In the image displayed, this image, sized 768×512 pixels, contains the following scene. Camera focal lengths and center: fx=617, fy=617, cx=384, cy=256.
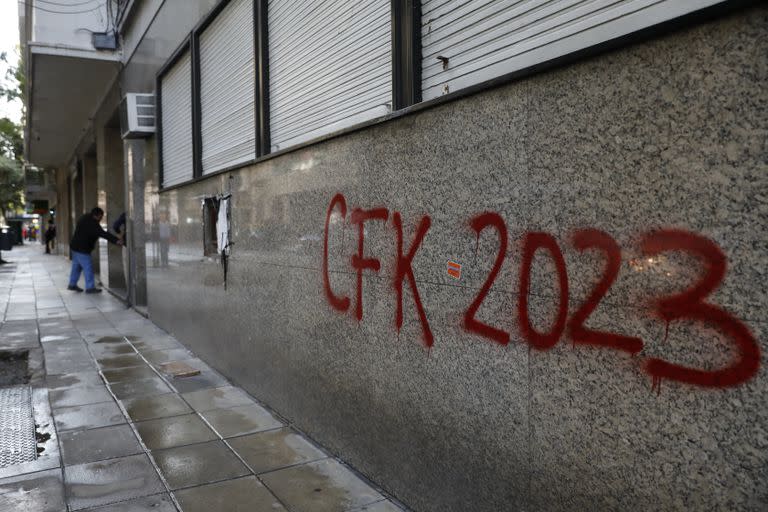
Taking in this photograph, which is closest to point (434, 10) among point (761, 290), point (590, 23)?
point (590, 23)

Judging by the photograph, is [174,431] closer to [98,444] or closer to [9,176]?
[98,444]

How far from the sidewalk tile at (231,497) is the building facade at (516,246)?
62 cm

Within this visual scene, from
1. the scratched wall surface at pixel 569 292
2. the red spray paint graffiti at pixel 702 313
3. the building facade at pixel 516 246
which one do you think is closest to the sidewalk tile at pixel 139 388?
the building facade at pixel 516 246

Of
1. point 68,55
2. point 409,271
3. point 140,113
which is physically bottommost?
point 409,271

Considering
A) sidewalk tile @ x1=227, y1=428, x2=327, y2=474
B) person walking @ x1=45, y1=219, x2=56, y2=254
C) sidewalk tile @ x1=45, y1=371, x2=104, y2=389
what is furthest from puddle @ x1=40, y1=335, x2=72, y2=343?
person walking @ x1=45, y1=219, x2=56, y2=254

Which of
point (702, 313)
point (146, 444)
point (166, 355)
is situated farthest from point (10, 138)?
point (702, 313)

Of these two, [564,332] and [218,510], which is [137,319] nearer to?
[218,510]

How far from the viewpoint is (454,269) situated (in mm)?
2988

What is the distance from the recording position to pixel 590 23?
2.38m

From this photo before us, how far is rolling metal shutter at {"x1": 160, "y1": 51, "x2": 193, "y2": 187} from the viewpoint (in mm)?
7882

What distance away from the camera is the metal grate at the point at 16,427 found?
4098 mm

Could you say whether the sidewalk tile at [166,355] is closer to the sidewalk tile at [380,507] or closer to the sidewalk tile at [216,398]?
the sidewalk tile at [216,398]

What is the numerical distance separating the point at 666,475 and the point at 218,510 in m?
2.35

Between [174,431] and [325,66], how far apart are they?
2920 mm
